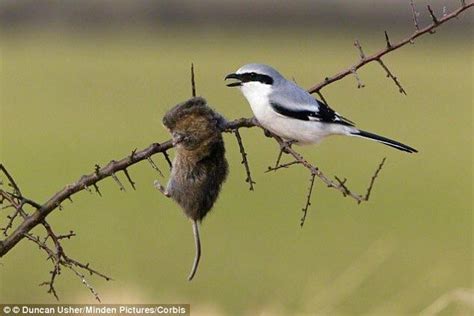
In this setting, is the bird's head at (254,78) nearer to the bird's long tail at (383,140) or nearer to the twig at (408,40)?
the bird's long tail at (383,140)

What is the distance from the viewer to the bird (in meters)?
4.38

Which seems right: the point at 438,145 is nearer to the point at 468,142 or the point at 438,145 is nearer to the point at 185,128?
the point at 468,142

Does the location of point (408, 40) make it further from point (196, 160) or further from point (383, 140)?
point (383, 140)

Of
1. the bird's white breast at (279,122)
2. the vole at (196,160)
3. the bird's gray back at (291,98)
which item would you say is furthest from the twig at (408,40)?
the bird's gray back at (291,98)

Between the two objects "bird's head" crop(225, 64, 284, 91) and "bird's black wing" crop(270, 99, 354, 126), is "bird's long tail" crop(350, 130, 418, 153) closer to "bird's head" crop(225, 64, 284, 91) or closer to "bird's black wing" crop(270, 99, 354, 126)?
"bird's black wing" crop(270, 99, 354, 126)

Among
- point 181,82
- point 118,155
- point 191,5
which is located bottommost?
point 118,155

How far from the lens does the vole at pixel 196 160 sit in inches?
133

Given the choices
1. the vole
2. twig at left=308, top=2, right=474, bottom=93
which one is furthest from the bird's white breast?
twig at left=308, top=2, right=474, bottom=93

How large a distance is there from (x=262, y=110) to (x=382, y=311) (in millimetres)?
1178

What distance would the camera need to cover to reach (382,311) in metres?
4.98

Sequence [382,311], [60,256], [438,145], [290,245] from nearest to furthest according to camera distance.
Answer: [60,256] → [382,311] → [290,245] → [438,145]

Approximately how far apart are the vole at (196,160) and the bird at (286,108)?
27.8 inches

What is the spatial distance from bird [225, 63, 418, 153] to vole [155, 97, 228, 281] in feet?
2.31

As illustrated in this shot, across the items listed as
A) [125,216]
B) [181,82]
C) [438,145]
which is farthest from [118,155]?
[181,82]
